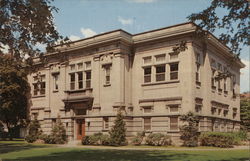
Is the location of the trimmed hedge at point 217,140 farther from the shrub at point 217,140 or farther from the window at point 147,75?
the window at point 147,75

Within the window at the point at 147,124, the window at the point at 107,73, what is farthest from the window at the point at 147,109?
the window at the point at 107,73

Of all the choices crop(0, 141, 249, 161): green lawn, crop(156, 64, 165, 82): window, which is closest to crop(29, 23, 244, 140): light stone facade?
crop(156, 64, 165, 82): window

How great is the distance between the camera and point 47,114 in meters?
37.5

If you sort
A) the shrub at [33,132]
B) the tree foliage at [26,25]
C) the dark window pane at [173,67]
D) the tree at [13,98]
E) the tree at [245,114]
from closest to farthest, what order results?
the tree foliage at [26,25]
the dark window pane at [173,67]
the shrub at [33,132]
the tree at [13,98]
the tree at [245,114]

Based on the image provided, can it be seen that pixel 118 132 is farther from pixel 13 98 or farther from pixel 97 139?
pixel 13 98

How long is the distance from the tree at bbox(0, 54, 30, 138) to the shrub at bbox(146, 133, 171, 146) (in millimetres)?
18601

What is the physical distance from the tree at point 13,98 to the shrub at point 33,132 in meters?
4.14

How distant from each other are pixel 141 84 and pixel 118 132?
18.8ft

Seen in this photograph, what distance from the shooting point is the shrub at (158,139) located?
28.3 meters

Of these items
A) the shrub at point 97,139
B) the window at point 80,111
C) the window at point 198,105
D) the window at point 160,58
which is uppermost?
the window at point 160,58

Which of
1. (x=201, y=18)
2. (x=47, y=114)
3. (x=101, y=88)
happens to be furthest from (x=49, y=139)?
(x=201, y=18)

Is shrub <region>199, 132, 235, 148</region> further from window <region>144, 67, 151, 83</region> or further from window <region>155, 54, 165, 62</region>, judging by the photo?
window <region>155, 54, 165, 62</region>

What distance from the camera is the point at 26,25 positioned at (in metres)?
14.5

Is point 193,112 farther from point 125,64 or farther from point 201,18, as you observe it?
point 201,18
